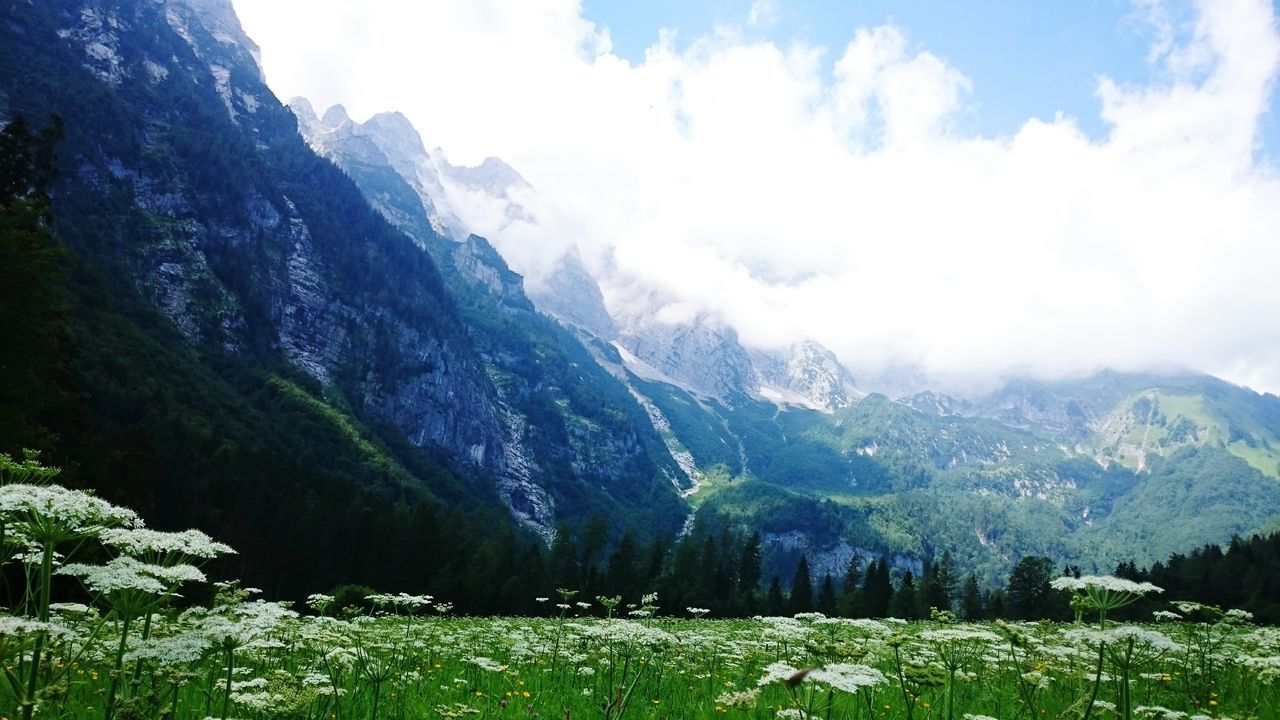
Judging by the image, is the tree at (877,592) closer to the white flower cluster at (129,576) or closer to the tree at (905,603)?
the tree at (905,603)

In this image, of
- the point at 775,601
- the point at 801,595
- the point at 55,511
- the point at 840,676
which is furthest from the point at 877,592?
the point at 55,511

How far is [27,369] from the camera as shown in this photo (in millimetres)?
33250

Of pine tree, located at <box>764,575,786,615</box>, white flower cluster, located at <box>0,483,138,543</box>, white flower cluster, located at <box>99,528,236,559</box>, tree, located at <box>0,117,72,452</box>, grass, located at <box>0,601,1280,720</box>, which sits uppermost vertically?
tree, located at <box>0,117,72,452</box>

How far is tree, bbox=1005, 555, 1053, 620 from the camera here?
4503 inches

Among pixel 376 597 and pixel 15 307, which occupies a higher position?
pixel 15 307

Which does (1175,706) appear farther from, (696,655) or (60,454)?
(60,454)

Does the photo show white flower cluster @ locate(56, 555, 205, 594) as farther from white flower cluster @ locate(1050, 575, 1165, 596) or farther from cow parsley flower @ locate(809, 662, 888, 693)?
white flower cluster @ locate(1050, 575, 1165, 596)

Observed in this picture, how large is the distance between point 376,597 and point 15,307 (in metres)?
34.2

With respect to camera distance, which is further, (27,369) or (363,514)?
(363,514)

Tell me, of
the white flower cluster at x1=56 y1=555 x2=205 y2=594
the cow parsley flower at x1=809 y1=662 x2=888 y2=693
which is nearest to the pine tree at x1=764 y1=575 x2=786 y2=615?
the cow parsley flower at x1=809 y1=662 x2=888 y2=693

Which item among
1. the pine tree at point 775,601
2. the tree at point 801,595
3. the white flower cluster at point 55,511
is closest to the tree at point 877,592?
the tree at point 801,595

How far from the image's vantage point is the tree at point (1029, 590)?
375 ft

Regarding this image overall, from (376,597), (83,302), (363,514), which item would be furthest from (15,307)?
(83,302)

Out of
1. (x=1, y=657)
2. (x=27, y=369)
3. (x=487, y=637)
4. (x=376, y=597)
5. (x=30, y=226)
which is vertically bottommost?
(x=487, y=637)
